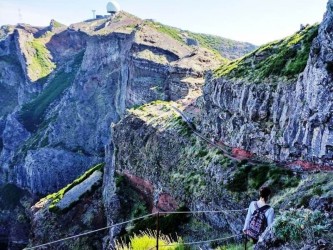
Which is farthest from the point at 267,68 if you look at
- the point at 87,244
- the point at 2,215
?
the point at 2,215

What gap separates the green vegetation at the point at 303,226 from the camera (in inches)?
338

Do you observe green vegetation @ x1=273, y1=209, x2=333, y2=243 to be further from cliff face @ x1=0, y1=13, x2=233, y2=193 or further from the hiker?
cliff face @ x1=0, y1=13, x2=233, y2=193

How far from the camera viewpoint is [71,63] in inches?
6708

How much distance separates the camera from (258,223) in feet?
38.5

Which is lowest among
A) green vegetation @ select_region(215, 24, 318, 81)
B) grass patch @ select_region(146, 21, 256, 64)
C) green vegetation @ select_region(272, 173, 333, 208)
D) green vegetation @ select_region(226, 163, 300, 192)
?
green vegetation @ select_region(226, 163, 300, 192)

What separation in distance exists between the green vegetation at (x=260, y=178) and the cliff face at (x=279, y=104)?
3.82 feet

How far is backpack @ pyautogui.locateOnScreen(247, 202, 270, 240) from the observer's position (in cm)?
1170

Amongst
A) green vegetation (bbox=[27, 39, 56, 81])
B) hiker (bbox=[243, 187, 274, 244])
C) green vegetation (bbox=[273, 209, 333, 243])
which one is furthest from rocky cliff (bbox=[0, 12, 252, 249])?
green vegetation (bbox=[273, 209, 333, 243])

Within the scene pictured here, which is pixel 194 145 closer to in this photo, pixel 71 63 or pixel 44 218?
A: pixel 44 218

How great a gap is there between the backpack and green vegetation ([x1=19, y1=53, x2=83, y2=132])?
449 feet

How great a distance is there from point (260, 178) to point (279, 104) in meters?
5.46

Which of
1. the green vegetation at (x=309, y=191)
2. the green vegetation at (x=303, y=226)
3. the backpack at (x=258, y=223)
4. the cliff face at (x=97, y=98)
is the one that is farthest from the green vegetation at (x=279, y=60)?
the cliff face at (x=97, y=98)

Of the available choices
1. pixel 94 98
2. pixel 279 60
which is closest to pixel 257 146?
pixel 279 60

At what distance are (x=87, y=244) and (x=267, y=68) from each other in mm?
33385
